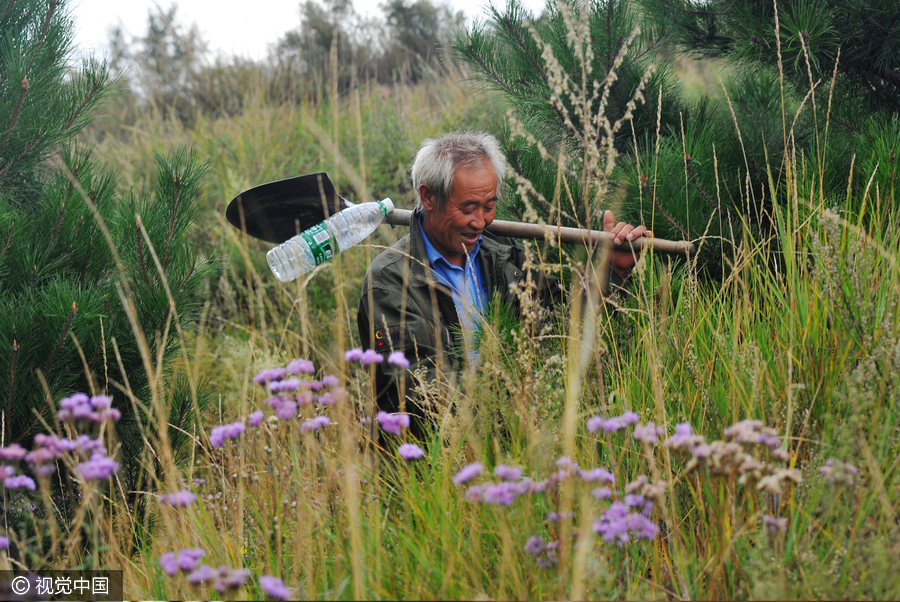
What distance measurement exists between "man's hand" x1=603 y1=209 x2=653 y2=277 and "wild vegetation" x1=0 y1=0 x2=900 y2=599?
0.26 feet

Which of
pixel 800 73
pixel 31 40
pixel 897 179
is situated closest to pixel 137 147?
pixel 31 40

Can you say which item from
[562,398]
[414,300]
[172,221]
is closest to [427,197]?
[414,300]

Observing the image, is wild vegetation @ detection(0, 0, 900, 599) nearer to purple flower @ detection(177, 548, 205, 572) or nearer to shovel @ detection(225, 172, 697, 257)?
purple flower @ detection(177, 548, 205, 572)

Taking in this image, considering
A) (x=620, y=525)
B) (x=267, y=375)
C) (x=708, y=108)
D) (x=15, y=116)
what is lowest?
(x=620, y=525)

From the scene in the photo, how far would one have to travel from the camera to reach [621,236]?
101 inches

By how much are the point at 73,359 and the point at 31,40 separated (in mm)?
1455

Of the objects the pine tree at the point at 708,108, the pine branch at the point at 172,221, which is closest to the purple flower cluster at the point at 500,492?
the pine tree at the point at 708,108

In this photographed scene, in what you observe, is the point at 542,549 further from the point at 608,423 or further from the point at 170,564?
the point at 170,564

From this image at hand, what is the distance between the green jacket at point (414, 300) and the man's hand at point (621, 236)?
28 centimetres

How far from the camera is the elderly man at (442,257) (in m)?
2.78

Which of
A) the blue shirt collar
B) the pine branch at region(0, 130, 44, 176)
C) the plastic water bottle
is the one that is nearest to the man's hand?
the blue shirt collar

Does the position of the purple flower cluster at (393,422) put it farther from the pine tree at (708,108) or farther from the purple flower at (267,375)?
the pine tree at (708,108)

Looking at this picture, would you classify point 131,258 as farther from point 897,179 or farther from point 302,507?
point 897,179

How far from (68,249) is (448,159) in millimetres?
1659
